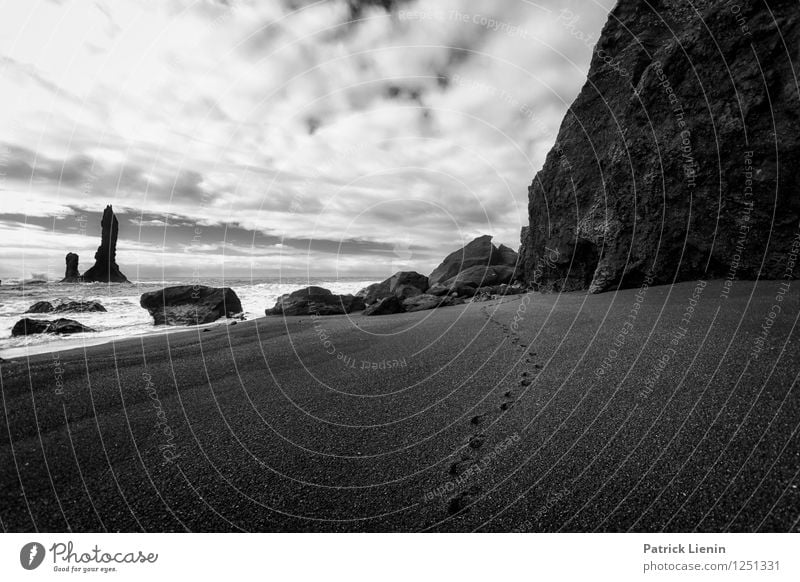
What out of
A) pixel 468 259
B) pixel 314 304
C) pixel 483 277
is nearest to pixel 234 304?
pixel 314 304

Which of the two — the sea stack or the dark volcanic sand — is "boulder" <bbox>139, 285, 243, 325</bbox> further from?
the sea stack

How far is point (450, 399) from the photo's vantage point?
154 inches

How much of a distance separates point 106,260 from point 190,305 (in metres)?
68.0

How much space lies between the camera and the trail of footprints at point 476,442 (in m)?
2.38

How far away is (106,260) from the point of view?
6506 centimetres

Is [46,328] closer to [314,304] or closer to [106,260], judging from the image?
[314,304]

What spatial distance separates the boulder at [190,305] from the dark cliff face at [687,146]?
14951mm

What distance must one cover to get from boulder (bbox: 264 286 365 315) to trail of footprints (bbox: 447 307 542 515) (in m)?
12.6

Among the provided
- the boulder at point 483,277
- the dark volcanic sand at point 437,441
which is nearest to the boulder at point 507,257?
the boulder at point 483,277

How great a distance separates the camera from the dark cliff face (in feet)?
23.3

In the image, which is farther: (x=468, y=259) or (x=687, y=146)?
(x=468, y=259)

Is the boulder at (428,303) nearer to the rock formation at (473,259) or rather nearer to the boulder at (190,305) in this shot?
the boulder at (190,305)

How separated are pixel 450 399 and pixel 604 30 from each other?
14102mm

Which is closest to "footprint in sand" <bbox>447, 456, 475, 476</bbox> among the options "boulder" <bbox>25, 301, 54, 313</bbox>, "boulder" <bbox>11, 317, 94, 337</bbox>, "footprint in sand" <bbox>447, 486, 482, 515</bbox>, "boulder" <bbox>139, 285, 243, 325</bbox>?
"footprint in sand" <bbox>447, 486, 482, 515</bbox>
